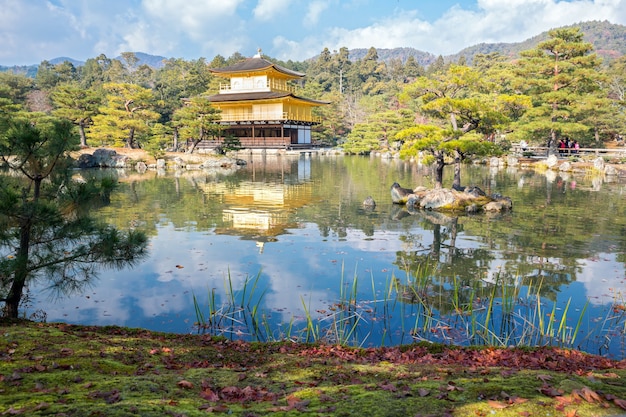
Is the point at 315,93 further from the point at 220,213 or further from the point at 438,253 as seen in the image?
the point at 438,253

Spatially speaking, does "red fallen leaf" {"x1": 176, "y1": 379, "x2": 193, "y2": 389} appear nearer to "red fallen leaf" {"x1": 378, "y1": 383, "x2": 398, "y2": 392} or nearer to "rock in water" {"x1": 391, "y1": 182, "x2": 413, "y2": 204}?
"red fallen leaf" {"x1": 378, "y1": 383, "x2": 398, "y2": 392}

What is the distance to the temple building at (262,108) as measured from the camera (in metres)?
38.4

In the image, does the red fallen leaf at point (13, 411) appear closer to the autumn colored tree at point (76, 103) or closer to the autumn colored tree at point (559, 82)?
the autumn colored tree at point (559, 82)

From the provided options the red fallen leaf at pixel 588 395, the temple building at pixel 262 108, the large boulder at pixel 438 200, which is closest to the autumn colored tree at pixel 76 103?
the temple building at pixel 262 108

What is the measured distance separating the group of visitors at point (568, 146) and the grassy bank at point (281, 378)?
27.9 meters

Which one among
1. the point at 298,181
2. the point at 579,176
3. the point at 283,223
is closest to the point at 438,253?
the point at 283,223

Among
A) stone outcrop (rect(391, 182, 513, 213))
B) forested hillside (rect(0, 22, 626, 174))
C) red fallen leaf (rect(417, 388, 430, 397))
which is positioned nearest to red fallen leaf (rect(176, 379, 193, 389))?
red fallen leaf (rect(417, 388, 430, 397))

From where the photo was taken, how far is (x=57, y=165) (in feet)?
14.9

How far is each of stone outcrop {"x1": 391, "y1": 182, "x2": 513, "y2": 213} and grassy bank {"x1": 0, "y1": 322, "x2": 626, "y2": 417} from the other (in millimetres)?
9179

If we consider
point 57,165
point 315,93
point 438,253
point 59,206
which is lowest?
point 438,253

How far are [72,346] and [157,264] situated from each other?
4058 millimetres

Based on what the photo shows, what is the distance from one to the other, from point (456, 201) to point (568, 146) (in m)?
20.1

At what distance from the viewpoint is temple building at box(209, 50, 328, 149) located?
3841 cm

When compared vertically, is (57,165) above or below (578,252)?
above
